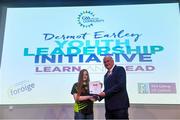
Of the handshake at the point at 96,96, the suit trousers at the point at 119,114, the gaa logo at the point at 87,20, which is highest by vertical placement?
the gaa logo at the point at 87,20

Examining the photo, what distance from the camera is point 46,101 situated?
354 centimetres

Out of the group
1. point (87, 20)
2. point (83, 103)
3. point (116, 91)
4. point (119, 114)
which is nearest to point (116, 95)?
point (116, 91)

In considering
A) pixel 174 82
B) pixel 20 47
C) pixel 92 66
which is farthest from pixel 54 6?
pixel 174 82

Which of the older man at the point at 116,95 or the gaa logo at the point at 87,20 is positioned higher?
the gaa logo at the point at 87,20

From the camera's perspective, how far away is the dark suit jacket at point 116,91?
2922 mm

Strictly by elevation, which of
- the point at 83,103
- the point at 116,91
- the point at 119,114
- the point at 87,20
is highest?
the point at 87,20

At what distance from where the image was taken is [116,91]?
2.97 m

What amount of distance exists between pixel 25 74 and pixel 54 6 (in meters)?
1.13

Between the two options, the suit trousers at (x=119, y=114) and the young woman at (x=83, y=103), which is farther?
the young woman at (x=83, y=103)

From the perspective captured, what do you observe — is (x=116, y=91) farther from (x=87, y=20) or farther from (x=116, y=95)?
(x=87, y=20)

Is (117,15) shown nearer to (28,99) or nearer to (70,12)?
(70,12)

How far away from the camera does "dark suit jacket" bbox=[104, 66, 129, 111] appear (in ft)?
9.59

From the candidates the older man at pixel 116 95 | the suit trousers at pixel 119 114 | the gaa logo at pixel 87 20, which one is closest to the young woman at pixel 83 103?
the older man at pixel 116 95

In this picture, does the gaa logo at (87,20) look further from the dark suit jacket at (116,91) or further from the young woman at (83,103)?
the young woman at (83,103)
